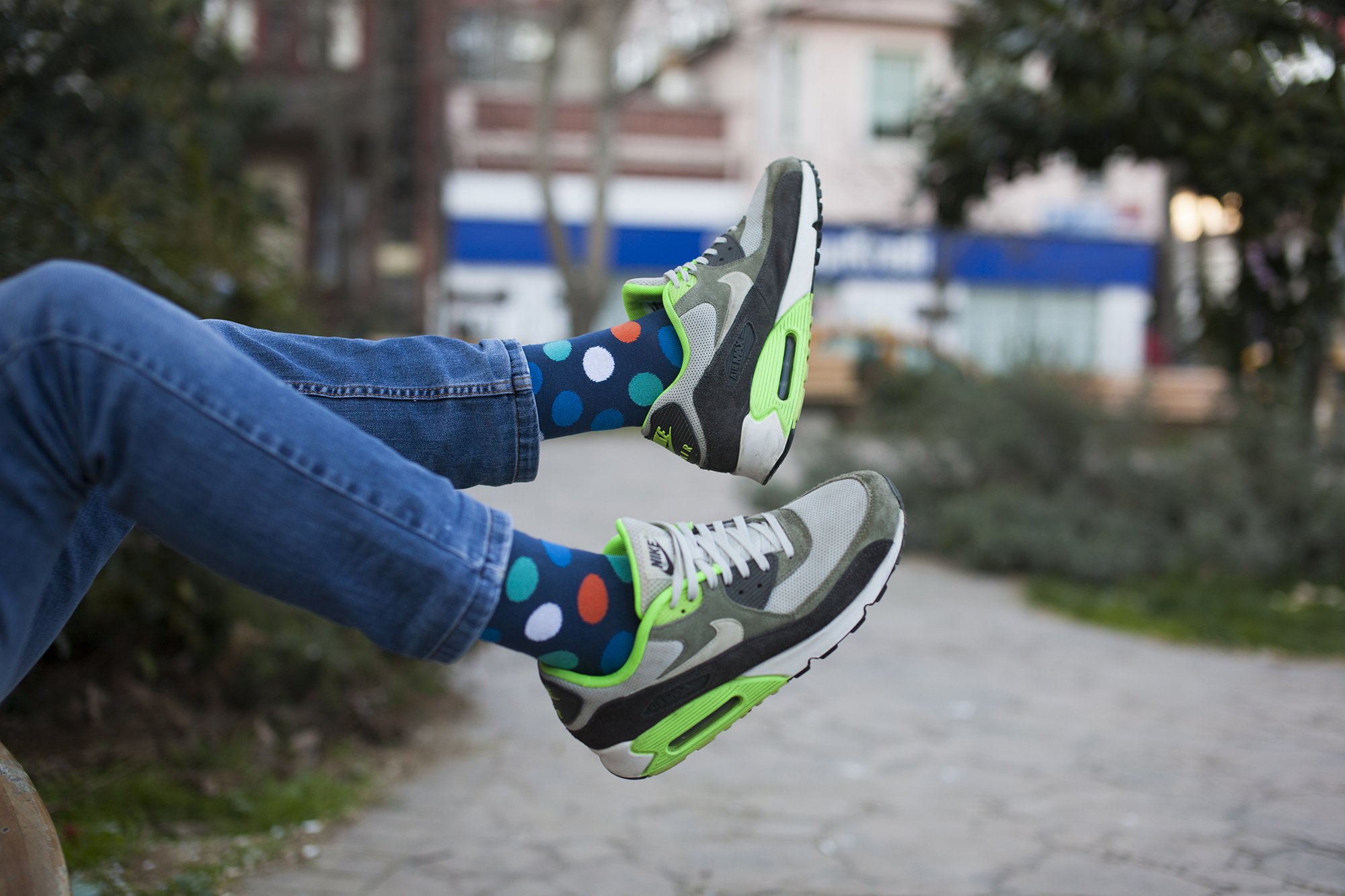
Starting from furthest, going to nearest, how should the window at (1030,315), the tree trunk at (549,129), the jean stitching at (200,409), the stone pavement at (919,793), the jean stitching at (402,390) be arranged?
the window at (1030,315) → the tree trunk at (549,129) → the stone pavement at (919,793) → the jean stitching at (402,390) → the jean stitching at (200,409)

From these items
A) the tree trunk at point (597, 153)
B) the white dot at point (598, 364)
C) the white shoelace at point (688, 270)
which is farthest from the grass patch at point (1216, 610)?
the tree trunk at point (597, 153)

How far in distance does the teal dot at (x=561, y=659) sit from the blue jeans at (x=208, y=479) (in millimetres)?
125

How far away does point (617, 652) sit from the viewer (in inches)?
50.3

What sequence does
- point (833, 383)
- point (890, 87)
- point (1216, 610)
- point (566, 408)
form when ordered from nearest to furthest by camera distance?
point (566, 408)
point (1216, 610)
point (833, 383)
point (890, 87)

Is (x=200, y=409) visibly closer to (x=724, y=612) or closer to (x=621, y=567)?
(x=621, y=567)

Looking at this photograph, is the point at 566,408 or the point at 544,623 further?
the point at 566,408

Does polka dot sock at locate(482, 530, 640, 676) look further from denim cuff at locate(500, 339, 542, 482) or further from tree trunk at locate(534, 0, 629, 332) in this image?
tree trunk at locate(534, 0, 629, 332)

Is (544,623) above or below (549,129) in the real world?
below

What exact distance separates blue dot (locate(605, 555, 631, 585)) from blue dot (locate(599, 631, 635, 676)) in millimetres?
64

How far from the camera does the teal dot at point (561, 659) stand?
1245 mm

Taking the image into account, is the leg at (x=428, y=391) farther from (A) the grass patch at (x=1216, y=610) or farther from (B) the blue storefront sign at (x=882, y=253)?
(B) the blue storefront sign at (x=882, y=253)

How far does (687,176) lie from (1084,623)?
50.9ft

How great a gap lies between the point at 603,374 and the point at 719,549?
325 mm

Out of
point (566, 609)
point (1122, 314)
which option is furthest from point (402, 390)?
point (1122, 314)
